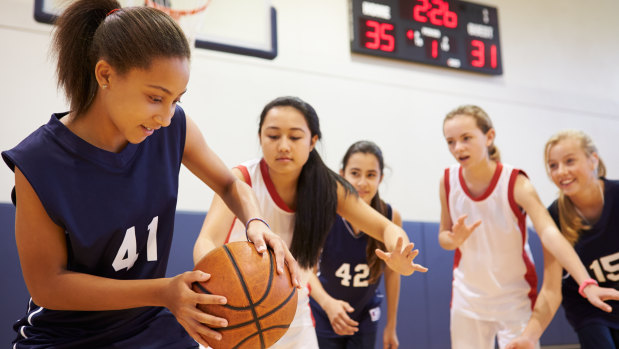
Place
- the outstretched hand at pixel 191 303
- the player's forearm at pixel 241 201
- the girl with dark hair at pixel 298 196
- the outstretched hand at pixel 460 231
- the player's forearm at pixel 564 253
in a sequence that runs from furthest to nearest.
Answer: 1. the player's forearm at pixel 564 253
2. the outstretched hand at pixel 460 231
3. the girl with dark hair at pixel 298 196
4. the player's forearm at pixel 241 201
5. the outstretched hand at pixel 191 303

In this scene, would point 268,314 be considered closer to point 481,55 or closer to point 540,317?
point 540,317

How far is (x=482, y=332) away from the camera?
10.5 ft

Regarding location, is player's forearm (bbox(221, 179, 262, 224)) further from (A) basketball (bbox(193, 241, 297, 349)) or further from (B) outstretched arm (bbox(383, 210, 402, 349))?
(B) outstretched arm (bbox(383, 210, 402, 349))

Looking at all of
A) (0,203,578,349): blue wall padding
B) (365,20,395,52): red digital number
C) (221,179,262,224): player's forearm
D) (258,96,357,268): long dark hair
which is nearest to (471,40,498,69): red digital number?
(365,20,395,52): red digital number

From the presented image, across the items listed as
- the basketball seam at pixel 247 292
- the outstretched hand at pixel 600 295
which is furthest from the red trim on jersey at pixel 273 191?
the outstretched hand at pixel 600 295

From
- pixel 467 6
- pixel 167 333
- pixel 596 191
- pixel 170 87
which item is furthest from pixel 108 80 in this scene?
pixel 467 6

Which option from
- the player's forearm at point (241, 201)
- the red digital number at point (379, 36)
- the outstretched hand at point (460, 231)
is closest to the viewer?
the player's forearm at point (241, 201)

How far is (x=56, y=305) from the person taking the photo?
1352 mm

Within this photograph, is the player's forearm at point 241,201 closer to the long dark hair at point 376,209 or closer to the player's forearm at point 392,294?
the long dark hair at point 376,209

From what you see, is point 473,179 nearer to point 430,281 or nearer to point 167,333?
point 430,281

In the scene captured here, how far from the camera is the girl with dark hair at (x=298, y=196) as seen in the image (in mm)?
2441

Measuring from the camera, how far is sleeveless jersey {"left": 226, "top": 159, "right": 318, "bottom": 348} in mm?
2500

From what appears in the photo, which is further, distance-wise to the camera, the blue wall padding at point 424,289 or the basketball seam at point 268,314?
the blue wall padding at point 424,289

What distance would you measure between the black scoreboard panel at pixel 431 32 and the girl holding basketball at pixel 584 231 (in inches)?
108
